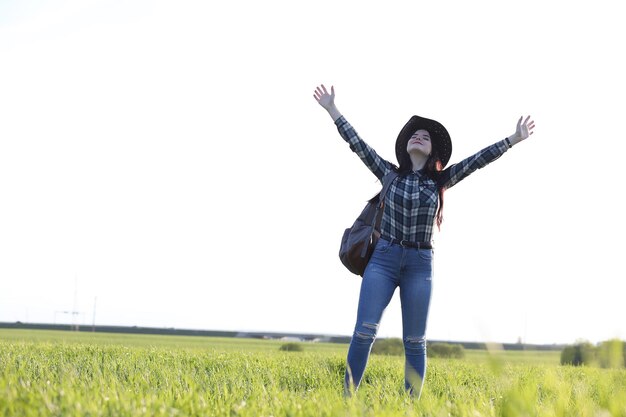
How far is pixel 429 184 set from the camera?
5906 millimetres

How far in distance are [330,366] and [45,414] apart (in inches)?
Answer: 255

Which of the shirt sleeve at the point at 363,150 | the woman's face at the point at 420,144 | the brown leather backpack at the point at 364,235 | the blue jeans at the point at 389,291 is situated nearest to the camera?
the blue jeans at the point at 389,291

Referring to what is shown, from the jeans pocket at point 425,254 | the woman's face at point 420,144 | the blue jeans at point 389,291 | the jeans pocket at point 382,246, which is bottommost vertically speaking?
the blue jeans at point 389,291

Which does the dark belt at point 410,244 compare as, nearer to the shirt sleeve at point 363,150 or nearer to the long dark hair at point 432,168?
the long dark hair at point 432,168

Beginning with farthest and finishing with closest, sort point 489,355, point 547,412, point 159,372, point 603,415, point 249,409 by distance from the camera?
point 159,372 < point 249,409 < point 547,412 < point 603,415 < point 489,355

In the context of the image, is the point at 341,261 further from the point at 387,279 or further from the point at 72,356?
the point at 72,356

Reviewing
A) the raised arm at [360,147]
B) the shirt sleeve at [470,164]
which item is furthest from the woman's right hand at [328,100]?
the shirt sleeve at [470,164]

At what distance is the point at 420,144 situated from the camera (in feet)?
19.7

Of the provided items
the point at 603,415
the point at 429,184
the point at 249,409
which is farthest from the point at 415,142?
the point at 603,415

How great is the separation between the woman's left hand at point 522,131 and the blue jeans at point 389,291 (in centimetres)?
124

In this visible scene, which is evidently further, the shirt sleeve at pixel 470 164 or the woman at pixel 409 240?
the shirt sleeve at pixel 470 164

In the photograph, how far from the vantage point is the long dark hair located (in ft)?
19.6

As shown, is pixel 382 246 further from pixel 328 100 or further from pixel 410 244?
pixel 328 100

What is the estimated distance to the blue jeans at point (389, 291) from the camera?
18.6 ft
